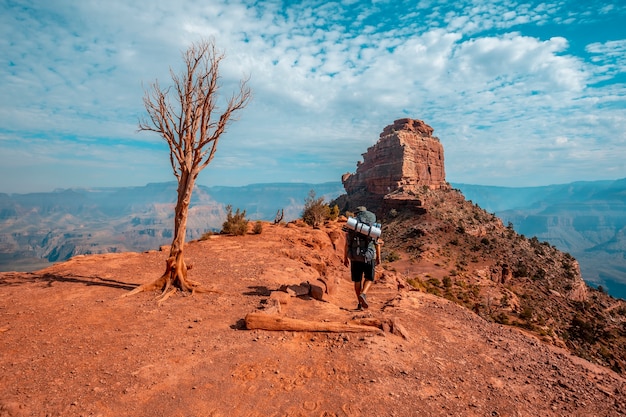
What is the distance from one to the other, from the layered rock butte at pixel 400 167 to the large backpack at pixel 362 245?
172ft

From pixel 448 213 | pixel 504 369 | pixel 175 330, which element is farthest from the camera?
pixel 448 213

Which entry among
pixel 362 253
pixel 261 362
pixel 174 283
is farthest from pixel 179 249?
pixel 362 253

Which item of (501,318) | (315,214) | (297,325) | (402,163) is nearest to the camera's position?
(297,325)

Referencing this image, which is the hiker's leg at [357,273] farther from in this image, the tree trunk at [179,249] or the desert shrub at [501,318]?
the desert shrub at [501,318]

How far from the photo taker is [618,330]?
2706 centimetres

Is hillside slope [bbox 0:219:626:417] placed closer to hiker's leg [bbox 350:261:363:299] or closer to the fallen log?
the fallen log

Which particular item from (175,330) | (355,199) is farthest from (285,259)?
(355,199)

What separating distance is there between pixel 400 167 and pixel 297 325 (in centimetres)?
6309

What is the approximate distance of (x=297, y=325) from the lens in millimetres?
6465

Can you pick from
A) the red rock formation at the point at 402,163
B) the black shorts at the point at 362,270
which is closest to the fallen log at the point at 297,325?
the black shorts at the point at 362,270

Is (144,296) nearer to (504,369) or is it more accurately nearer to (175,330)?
(175,330)

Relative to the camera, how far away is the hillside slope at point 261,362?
14.2 ft

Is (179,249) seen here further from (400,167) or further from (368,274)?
(400,167)

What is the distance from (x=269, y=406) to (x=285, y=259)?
30.4ft
